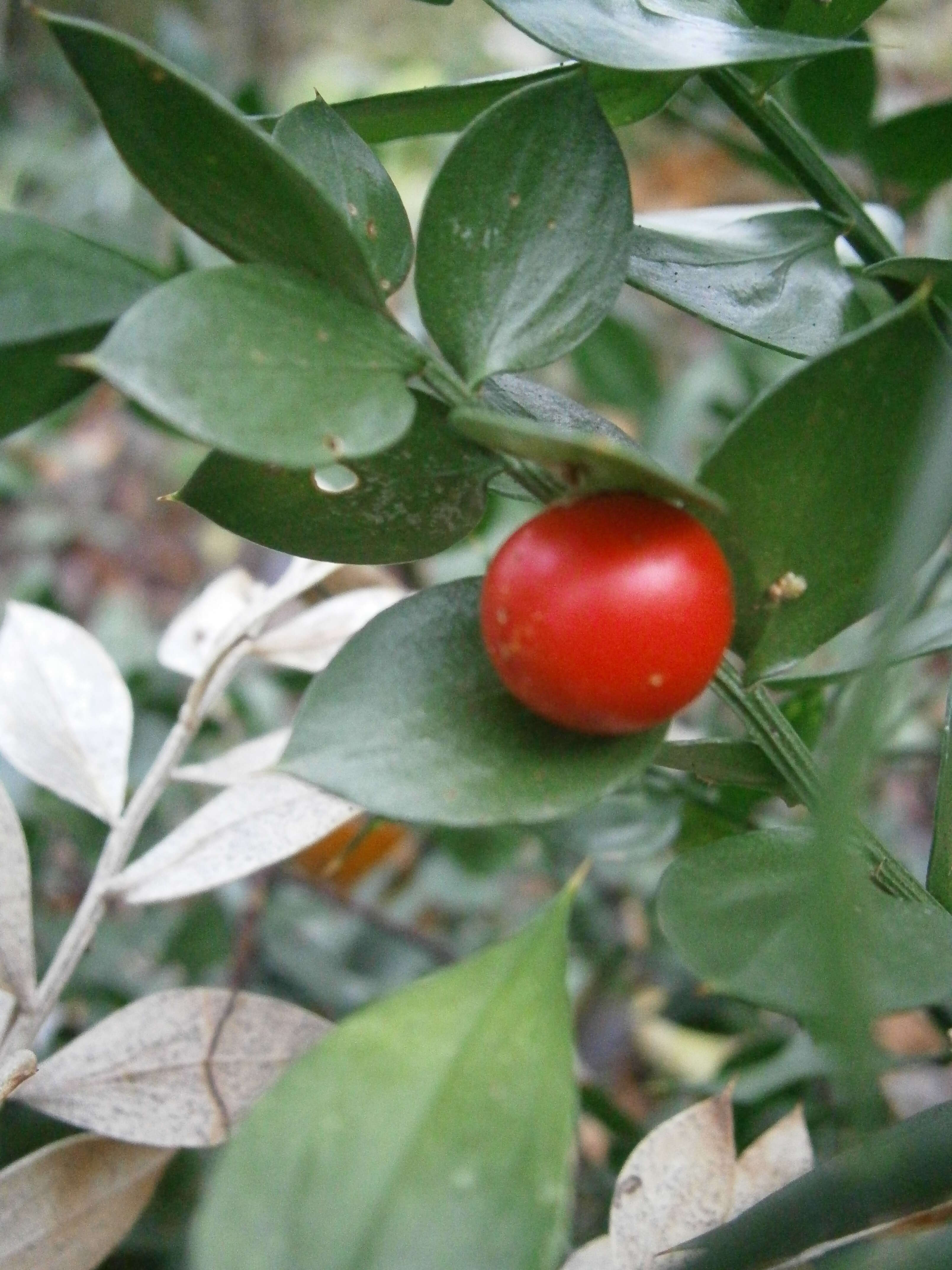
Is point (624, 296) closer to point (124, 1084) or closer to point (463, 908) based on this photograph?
point (463, 908)

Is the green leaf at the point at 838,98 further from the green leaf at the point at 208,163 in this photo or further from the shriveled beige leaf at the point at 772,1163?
the shriveled beige leaf at the point at 772,1163

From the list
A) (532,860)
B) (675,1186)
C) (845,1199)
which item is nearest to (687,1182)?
(675,1186)

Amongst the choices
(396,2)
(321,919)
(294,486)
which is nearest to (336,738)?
(294,486)

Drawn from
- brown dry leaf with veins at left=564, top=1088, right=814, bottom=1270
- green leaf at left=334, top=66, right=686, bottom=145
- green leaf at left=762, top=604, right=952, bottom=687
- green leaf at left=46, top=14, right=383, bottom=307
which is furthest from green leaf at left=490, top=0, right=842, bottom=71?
brown dry leaf with veins at left=564, top=1088, right=814, bottom=1270

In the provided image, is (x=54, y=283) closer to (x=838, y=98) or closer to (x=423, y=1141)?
(x=423, y=1141)

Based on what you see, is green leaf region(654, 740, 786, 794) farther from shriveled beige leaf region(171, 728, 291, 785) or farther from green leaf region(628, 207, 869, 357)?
shriveled beige leaf region(171, 728, 291, 785)

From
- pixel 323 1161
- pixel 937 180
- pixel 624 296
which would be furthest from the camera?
pixel 624 296

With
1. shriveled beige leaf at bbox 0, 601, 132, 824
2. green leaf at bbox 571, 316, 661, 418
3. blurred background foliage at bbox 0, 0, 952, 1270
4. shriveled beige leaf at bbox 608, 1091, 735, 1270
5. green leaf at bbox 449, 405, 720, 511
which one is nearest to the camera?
green leaf at bbox 449, 405, 720, 511
